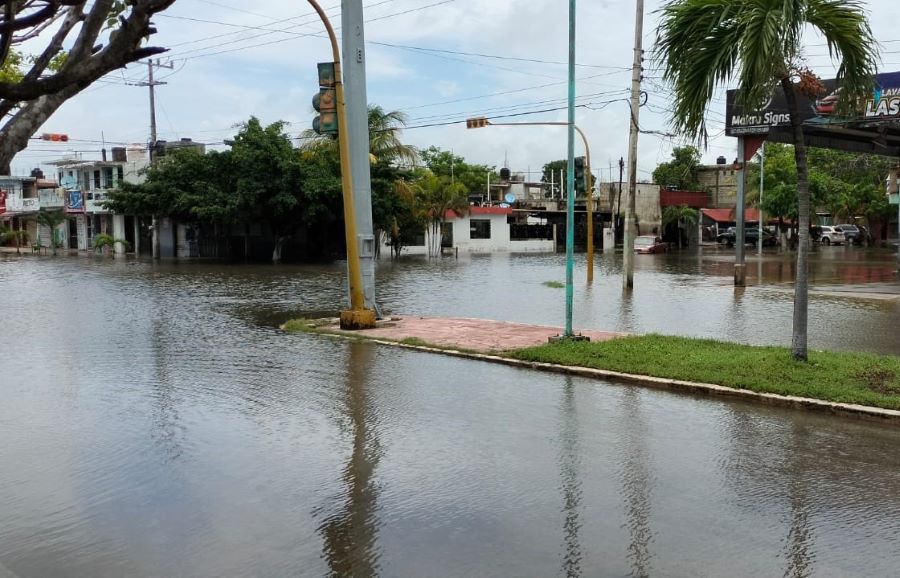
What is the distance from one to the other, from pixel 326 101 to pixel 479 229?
46892mm

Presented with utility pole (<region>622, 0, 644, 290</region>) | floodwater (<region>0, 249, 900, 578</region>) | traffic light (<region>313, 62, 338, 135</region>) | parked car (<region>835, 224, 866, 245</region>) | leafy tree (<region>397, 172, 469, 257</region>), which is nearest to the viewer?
floodwater (<region>0, 249, 900, 578</region>)

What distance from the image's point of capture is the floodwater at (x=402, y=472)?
15.5ft

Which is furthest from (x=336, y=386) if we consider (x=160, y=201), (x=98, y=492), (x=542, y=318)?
(x=160, y=201)

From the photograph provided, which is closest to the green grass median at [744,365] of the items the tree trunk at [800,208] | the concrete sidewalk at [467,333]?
the tree trunk at [800,208]

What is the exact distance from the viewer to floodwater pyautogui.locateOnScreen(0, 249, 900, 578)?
4730mm

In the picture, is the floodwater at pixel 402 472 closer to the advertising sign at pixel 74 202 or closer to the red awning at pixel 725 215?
the advertising sign at pixel 74 202

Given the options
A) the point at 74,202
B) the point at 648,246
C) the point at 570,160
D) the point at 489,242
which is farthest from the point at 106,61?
the point at 74,202

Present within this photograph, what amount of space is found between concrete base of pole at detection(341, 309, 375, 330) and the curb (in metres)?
2.54

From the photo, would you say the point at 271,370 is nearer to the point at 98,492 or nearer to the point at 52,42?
the point at 98,492

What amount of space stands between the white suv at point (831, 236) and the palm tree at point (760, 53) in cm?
6476

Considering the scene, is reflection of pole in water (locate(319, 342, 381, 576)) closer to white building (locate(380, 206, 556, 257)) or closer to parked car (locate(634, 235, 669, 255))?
white building (locate(380, 206, 556, 257))

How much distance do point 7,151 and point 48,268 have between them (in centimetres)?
3490

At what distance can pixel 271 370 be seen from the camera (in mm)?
10977

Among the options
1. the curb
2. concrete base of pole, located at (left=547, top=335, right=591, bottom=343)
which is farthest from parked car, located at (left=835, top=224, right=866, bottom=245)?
the curb
